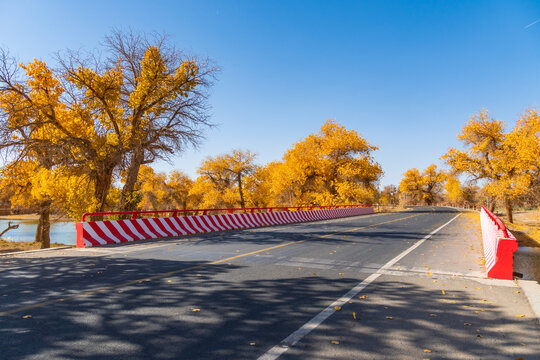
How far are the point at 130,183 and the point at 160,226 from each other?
634 cm

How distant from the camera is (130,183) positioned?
741 inches

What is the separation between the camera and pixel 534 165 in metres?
26.8

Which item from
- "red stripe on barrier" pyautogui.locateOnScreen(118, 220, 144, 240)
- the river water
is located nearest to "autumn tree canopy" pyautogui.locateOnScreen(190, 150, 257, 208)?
the river water

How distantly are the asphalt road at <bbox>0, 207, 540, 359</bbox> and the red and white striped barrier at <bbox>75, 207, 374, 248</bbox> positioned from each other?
2.99 meters

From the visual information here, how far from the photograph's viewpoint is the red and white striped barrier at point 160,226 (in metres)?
11.0

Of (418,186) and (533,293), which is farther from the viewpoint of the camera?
(418,186)

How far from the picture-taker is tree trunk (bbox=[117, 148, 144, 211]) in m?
18.5

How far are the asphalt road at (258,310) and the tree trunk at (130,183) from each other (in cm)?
1073

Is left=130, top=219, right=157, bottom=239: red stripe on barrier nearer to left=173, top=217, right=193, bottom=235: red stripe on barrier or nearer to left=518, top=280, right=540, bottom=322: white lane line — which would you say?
left=173, top=217, right=193, bottom=235: red stripe on barrier

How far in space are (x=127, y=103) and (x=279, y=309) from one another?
18829 mm

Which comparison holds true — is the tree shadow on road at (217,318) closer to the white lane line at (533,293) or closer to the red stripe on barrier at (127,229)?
the white lane line at (533,293)

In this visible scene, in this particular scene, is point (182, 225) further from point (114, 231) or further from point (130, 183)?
point (130, 183)

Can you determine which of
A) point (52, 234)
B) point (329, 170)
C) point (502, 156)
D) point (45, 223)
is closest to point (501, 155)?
point (502, 156)

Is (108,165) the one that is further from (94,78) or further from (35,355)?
(35,355)
